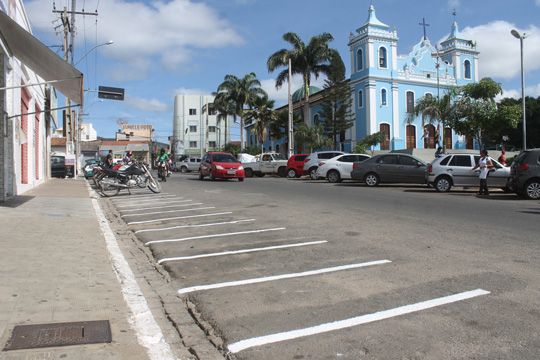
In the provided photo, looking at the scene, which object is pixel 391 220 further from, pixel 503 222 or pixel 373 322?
pixel 373 322

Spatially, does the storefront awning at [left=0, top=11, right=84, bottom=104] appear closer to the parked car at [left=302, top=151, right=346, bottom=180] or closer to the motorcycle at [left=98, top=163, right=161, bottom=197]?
the motorcycle at [left=98, top=163, right=161, bottom=197]

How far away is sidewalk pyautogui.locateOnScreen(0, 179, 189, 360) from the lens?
320 cm

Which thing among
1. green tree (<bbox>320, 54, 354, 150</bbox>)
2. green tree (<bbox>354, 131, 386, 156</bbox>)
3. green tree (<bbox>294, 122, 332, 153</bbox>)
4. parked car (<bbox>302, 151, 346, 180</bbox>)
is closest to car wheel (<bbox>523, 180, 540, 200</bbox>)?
parked car (<bbox>302, 151, 346, 180</bbox>)

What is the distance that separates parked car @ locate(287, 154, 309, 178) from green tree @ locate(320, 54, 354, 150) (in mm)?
15512

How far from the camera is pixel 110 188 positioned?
52.2 feet

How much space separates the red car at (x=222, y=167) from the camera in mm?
23234

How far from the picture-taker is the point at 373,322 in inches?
144

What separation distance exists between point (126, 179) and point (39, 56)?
5.99m

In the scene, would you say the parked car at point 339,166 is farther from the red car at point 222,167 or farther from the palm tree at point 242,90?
the palm tree at point 242,90

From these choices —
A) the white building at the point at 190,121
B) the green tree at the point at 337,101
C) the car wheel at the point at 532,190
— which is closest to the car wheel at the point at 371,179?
the car wheel at the point at 532,190

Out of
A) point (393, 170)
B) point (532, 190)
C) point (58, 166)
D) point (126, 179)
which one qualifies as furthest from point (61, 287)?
point (58, 166)

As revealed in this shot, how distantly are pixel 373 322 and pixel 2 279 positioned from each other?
3.80 m

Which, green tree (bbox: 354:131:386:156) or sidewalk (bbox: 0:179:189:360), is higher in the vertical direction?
green tree (bbox: 354:131:386:156)

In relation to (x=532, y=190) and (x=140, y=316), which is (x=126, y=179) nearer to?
(x=140, y=316)
